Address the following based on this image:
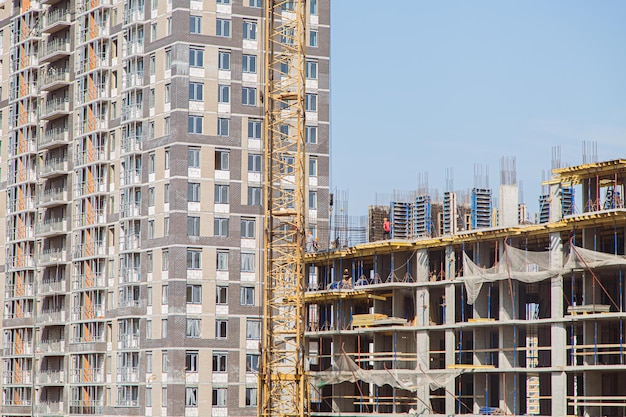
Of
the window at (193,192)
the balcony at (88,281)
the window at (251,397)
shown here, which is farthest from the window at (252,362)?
the balcony at (88,281)

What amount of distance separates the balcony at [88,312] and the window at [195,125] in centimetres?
1941

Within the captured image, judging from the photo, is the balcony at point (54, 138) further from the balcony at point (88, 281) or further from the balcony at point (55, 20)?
the balcony at point (88, 281)

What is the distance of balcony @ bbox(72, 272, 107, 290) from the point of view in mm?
115250

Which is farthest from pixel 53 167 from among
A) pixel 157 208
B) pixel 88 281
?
pixel 157 208


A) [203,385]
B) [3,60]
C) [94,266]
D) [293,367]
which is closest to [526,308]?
[293,367]

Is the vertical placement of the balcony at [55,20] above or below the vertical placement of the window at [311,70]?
above

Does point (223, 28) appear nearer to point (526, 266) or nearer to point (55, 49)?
point (55, 49)

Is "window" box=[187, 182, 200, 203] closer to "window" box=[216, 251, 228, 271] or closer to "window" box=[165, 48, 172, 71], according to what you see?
"window" box=[216, 251, 228, 271]

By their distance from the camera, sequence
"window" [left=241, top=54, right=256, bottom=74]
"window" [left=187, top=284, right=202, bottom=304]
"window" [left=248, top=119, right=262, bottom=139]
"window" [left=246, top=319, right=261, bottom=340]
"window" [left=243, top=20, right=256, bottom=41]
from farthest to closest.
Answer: "window" [left=243, top=20, right=256, bottom=41] → "window" [left=241, top=54, right=256, bottom=74] → "window" [left=248, top=119, right=262, bottom=139] → "window" [left=246, top=319, right=261, bottom=340] → "window" [left=187, top=284, right=202, bottom=304]

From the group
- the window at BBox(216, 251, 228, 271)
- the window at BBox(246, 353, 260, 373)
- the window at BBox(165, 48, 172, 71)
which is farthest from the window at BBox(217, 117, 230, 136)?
the window at BBox(246, 353, 260, 373)

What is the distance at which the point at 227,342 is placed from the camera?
107 metres

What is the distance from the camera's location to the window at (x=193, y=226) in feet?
350

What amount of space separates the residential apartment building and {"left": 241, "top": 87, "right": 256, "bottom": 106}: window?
15 centimetres

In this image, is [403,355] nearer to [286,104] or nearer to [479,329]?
[479,329]
